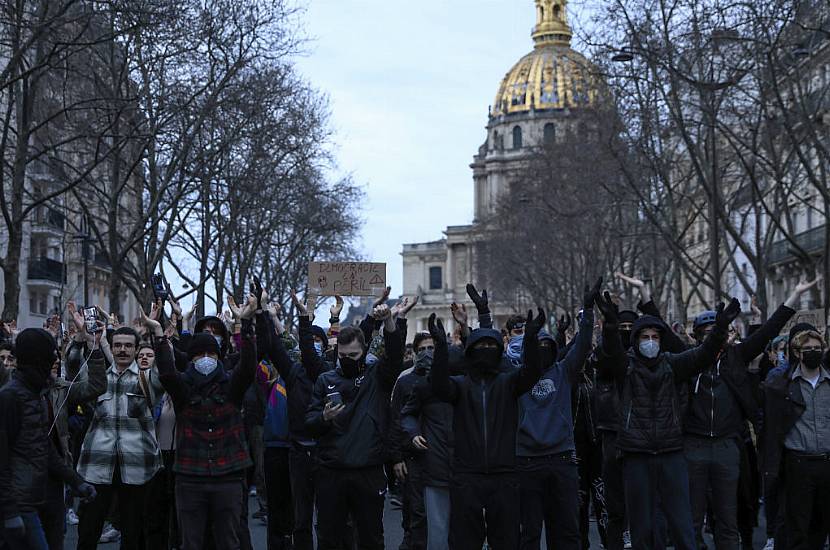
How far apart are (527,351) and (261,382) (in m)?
4.21

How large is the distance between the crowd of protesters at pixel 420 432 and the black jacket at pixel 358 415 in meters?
0.01

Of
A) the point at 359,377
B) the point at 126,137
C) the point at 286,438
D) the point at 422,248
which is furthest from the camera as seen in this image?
the point at 422,248

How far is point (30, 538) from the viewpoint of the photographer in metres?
7.52

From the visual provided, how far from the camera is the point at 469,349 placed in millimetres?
7910

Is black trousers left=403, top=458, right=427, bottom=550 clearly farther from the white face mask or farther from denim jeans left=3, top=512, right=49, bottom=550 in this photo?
denim jeans left=3, top=512, right=49, bottom=550

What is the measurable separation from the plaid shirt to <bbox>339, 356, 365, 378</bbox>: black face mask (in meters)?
1.28

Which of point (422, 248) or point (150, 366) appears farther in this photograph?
point (422, 248)

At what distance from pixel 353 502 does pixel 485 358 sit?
1.32m

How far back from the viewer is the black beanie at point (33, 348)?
7641 millimetres

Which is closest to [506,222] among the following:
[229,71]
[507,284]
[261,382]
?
[507,284]

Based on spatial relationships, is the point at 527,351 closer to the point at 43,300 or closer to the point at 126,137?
the point at 126,137

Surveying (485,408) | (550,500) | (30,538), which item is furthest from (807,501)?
(30,538)

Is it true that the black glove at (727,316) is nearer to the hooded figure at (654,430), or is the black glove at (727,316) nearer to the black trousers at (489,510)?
the hooded figure at (654,430)

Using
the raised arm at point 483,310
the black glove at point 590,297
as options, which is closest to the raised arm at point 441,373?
the raised arm at point 483,310
